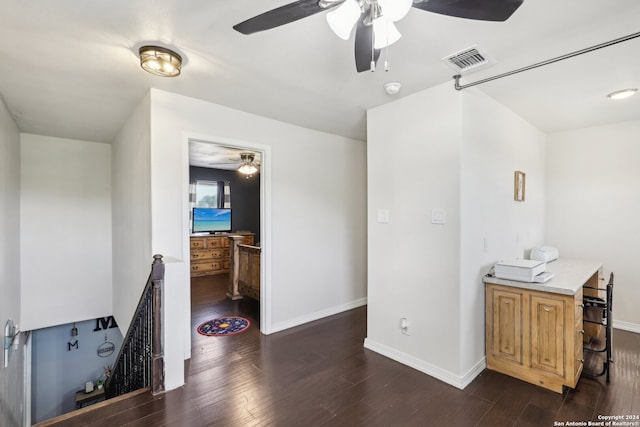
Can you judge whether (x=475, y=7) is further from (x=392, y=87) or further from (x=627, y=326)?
(x=627, y=326)

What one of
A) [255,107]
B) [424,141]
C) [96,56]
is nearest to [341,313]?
[424,141]

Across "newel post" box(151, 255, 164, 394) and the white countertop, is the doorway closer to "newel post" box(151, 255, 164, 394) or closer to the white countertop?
"newel post" box(151, 255, 164, 394)

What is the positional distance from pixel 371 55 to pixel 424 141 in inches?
49.4

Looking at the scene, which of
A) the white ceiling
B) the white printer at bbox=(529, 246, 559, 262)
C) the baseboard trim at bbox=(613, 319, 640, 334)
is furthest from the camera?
the baseboard trim at bbox=(613, 319, 640, 334)

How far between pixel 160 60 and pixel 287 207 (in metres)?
2.03

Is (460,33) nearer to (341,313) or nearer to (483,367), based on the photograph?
(483,367)

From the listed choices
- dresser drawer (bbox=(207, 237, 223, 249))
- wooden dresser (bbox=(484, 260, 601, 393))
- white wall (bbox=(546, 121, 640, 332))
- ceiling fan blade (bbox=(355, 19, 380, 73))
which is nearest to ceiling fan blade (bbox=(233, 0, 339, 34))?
ceiling fan blade (bbox=(355, 19, 380, 73))

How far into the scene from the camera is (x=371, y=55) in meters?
1.62

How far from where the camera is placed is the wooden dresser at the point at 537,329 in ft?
7.54

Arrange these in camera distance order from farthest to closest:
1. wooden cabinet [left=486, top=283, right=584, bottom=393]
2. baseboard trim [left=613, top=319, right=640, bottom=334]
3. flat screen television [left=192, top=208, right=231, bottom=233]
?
flat screen television [left=192, top=208, right=231, bottom=233] → baseboard trim [left=613, top=319, right=640, bottom=334] → wooden cabinet [left=486, top=283, right=584, bottom=393]

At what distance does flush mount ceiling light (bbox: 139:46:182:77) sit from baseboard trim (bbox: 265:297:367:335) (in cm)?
274

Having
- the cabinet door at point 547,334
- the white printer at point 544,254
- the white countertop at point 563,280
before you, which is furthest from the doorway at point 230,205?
the white printer at point 544,254

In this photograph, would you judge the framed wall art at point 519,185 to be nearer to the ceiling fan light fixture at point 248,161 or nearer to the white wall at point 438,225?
the white wall at point 438,225

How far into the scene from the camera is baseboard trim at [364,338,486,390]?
2.43m
